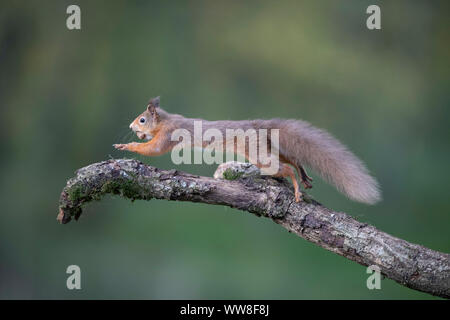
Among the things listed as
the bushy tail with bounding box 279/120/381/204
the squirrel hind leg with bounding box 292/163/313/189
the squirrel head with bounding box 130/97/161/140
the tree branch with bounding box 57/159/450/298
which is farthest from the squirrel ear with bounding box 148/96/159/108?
the squirrel hind leg with bounding box 292/163/313/189

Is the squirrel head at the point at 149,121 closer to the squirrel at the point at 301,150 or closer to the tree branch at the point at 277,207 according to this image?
the squirrel at the point at 301,150

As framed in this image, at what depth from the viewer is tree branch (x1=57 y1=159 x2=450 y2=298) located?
2.71 meters

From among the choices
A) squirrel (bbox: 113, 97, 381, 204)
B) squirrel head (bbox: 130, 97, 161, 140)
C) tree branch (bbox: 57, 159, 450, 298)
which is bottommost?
tree branch (bbox: 57, 159, 450, 298)

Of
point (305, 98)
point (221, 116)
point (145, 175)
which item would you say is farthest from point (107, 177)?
point (305, 98)

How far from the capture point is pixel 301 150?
323cm

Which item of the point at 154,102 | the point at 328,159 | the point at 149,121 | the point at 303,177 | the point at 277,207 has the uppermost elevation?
the point at 154,102

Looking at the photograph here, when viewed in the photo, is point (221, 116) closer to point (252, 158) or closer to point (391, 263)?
point (252, 158)

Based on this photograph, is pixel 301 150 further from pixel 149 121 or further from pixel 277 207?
pixel 149 121

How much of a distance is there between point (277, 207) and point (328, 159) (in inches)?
18.6

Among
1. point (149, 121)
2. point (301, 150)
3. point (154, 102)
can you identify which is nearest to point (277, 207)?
point (301, 150)

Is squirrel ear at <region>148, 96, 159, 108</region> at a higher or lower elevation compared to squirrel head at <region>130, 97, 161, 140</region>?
higher

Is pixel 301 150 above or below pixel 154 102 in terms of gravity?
below

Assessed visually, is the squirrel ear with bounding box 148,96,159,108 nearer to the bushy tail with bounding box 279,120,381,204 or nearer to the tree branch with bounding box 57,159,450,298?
the tree branch with bounding box 57,159,450,298

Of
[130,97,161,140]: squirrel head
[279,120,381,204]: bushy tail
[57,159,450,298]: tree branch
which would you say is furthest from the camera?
[130,97,161,140]: squirrel head
